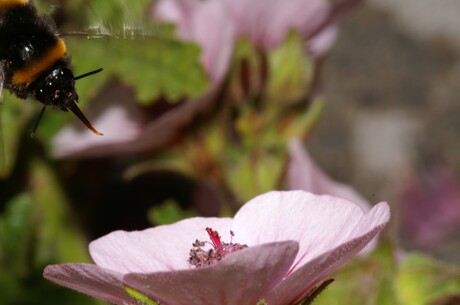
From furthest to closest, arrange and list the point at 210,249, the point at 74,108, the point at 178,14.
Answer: the point at 178,14
the point at 74,108
the point at 210,249

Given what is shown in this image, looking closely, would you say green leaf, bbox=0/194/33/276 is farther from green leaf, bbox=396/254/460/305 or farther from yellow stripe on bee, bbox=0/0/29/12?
green leaf, bbox=396/254/460/305

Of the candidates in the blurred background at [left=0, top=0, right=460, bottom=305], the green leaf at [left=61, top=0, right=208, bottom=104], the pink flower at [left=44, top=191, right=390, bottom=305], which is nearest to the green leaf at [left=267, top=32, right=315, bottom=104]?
the blurred background at [left=0, top=0, right=460, bottom=305]

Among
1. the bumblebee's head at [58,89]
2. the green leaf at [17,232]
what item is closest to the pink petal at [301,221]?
the bumblebee's head at [58,89]

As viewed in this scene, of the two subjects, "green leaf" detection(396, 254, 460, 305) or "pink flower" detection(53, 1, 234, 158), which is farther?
"pink flower" detection(53, 1, 234, 158)

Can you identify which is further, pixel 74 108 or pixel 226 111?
pixel 226 111

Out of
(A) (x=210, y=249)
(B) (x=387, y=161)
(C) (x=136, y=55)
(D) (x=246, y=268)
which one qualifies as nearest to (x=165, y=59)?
(C) (x=136, y=55)

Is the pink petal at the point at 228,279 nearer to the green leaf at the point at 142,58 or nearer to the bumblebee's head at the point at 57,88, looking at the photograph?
the bumblebee's head at the point at 57,88

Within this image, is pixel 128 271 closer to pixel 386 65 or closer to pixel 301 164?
pixel 301 164
